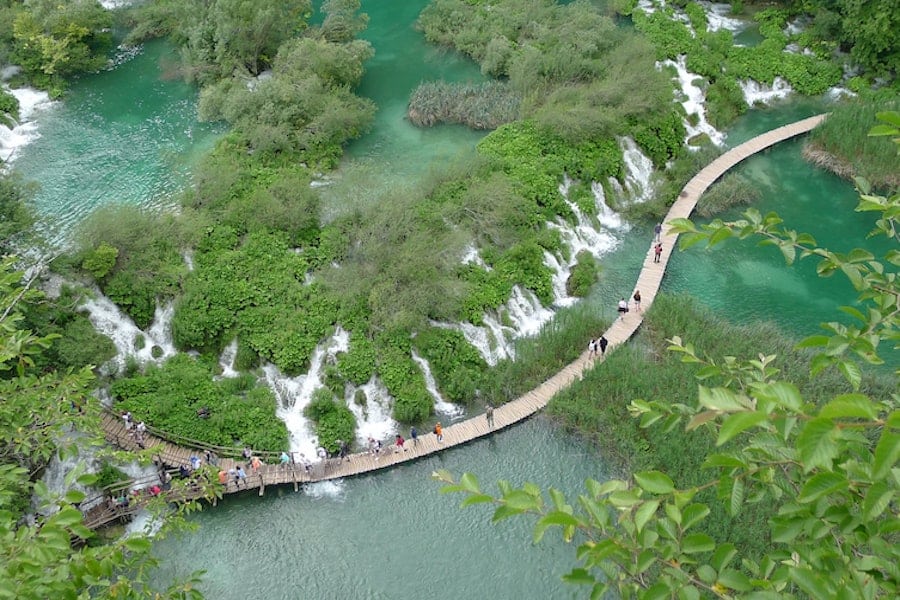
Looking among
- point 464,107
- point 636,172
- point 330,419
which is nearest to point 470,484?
point 330,419

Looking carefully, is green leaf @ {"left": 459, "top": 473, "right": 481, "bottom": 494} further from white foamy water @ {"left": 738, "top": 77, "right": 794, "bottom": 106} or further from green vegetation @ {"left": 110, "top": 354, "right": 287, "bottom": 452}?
white foamy water @ {"left": 738, "top": 77, "right": 794, "bottom": 106}

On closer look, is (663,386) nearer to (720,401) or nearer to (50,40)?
(720,401)

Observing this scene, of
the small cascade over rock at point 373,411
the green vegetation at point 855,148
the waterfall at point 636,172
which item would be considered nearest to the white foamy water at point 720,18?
the green vegetation at point 855,148

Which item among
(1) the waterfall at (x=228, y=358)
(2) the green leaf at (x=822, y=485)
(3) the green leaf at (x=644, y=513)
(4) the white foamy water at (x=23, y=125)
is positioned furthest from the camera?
(4) the white foamy water at (x=23, y=125)

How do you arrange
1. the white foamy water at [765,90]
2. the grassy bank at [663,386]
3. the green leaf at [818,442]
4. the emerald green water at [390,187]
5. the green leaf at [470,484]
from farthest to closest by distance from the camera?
the white foamy water at [765,90]
the grassy bank at [663,386]
the emerald green water at [390,187]
the green leaf at [470,484]
the green leaf at [818,442]

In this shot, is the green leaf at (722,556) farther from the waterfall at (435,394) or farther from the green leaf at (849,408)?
the waterfall at (435,394)

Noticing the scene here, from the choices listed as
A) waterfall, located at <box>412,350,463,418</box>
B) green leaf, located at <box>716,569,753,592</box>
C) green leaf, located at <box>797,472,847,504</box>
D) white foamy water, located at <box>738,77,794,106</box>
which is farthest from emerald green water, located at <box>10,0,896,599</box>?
green leaf, located at <box>797,472,847,504</box>

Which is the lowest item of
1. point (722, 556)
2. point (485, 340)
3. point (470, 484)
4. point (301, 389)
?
point (301, 389)
